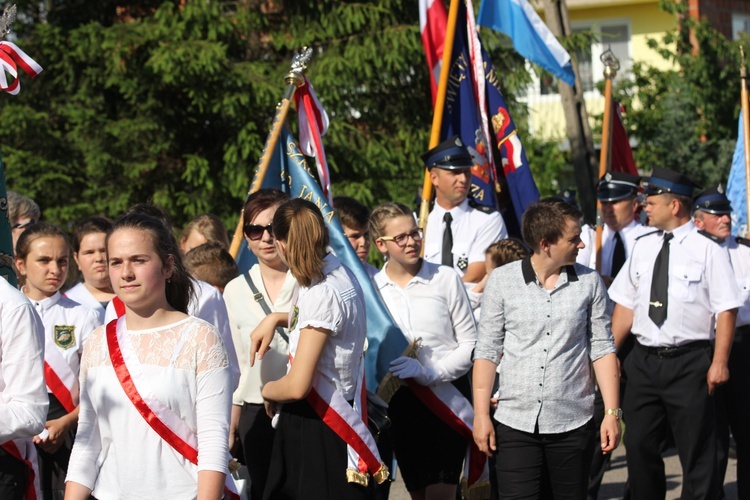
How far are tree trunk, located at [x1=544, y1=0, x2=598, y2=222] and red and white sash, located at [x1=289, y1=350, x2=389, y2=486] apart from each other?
10.0 meters

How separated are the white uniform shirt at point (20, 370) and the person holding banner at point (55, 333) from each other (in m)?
1.66

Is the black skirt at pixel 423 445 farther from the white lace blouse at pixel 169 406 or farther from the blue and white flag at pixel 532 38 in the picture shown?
the blue and white flag at pixel 532 38

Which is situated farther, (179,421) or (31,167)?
(31,167)

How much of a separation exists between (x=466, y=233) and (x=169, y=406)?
4290mm

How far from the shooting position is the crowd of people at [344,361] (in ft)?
12.6

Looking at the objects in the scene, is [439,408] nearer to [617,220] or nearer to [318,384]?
[318,384]

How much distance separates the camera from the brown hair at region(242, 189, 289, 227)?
5664 millimetres

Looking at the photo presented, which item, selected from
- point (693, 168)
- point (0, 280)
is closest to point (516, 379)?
point (0, 280)

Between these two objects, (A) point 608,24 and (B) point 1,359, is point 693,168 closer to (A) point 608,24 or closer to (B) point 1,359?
(A) point 608,24

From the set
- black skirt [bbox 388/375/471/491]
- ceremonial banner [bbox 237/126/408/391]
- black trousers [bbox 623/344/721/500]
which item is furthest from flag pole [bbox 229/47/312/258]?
black trousers [bbox 623/344/721/500]

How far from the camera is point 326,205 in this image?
23.0ft

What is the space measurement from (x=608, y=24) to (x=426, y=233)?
20532 millimetres

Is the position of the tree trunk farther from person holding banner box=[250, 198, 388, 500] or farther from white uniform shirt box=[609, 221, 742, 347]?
person holding banner box=[250, 198, 388, 500]

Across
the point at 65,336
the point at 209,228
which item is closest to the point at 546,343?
the point at 65,336
